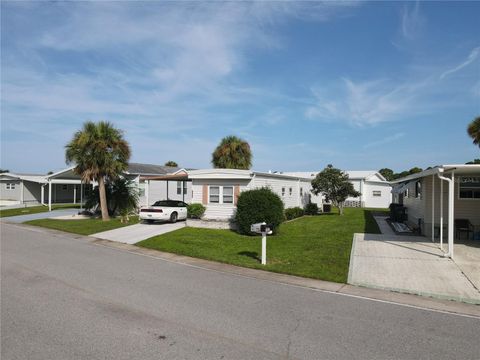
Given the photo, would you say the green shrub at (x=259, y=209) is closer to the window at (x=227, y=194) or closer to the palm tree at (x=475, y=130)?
the window at (x=227, y=194)

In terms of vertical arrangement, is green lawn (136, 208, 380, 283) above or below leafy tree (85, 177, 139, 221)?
below

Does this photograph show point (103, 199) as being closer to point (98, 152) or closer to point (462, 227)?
point (98, 152)

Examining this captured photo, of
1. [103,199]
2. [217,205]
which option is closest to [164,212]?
[217,205]

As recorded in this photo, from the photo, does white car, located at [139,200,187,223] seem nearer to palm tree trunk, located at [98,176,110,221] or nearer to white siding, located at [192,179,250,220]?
white siding, located at [192,179,250,220]

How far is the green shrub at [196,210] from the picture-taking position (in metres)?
21.2

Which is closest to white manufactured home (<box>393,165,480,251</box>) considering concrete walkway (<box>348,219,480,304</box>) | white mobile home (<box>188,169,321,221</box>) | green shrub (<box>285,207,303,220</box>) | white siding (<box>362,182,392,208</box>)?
concrete walkway (<box>348,219,480,304</box>)

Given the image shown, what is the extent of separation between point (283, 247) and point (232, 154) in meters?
24.5

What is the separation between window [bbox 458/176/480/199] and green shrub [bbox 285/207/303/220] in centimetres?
1017

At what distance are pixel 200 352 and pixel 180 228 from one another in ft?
48.8

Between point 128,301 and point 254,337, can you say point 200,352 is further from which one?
point 128,301

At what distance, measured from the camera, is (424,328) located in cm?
601

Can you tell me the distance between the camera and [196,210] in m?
21.2

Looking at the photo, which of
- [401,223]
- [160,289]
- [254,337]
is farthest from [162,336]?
[401,223]

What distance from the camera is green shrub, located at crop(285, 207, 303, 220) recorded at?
24086 millimetres
